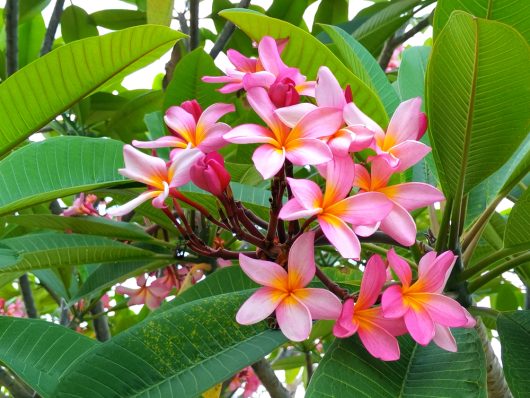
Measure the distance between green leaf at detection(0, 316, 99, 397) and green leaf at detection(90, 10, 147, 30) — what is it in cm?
130

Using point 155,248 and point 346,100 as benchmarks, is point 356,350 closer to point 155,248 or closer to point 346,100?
point 346,100

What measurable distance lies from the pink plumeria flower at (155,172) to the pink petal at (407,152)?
0.63ft

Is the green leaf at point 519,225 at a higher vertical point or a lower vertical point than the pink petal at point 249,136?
lower

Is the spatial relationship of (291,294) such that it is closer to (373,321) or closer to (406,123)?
(373,321)

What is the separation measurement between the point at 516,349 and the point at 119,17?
157cm

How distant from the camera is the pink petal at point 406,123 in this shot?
2.29ft

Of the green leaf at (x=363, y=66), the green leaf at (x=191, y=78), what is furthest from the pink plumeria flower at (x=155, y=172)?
the green leaf at (x=191, y=78)

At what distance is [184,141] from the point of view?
0.73 m

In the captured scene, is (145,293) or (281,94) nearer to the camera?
(281,94)

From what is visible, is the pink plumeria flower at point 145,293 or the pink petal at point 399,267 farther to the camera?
the pink plumeria flower at point 145,293

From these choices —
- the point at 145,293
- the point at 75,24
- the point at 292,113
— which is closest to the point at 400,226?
the point at 292,113

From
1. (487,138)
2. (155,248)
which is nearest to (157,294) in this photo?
(155,248)

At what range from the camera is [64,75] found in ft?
2.78

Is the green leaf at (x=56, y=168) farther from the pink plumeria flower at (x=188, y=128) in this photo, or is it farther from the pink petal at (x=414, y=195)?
the pink petal at (x=414, y=195)
